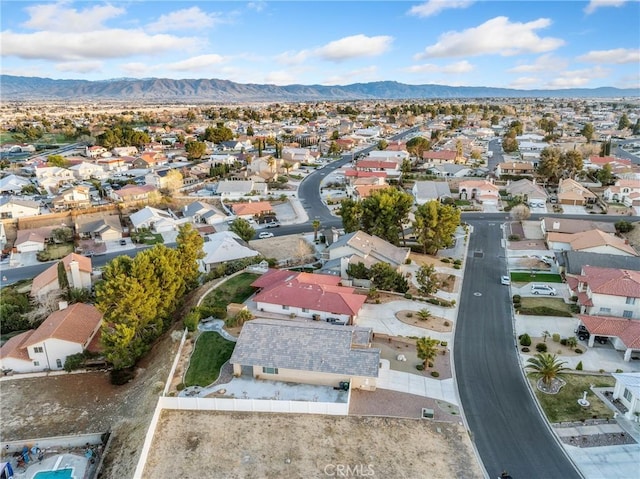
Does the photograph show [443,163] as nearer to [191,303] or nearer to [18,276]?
[191,303]

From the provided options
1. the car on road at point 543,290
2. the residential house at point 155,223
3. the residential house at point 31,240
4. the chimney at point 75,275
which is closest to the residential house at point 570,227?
the car on road at point 543,290

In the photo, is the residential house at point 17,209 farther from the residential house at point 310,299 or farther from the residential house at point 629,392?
the residential house at point 629,392

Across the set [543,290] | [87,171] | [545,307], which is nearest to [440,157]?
[543,290]

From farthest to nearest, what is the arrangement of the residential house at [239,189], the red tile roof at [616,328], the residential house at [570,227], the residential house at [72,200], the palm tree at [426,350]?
the residential house at [239,189] < the residential house at [72,200] < the residential house at [570,227] < the red tile roof at [616,328] < the palm tree at [426,350]

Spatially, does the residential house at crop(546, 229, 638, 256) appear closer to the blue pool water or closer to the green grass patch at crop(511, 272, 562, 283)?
the green grass patch at crop(511, 272, 562, 283)

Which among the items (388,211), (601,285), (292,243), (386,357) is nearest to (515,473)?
(386,357)

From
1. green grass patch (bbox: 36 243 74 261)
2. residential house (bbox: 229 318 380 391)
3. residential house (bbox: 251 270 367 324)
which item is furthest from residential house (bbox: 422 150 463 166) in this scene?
residential house (bbox: 229 318 380 391)

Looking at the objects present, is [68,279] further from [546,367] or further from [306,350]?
[546,367]
